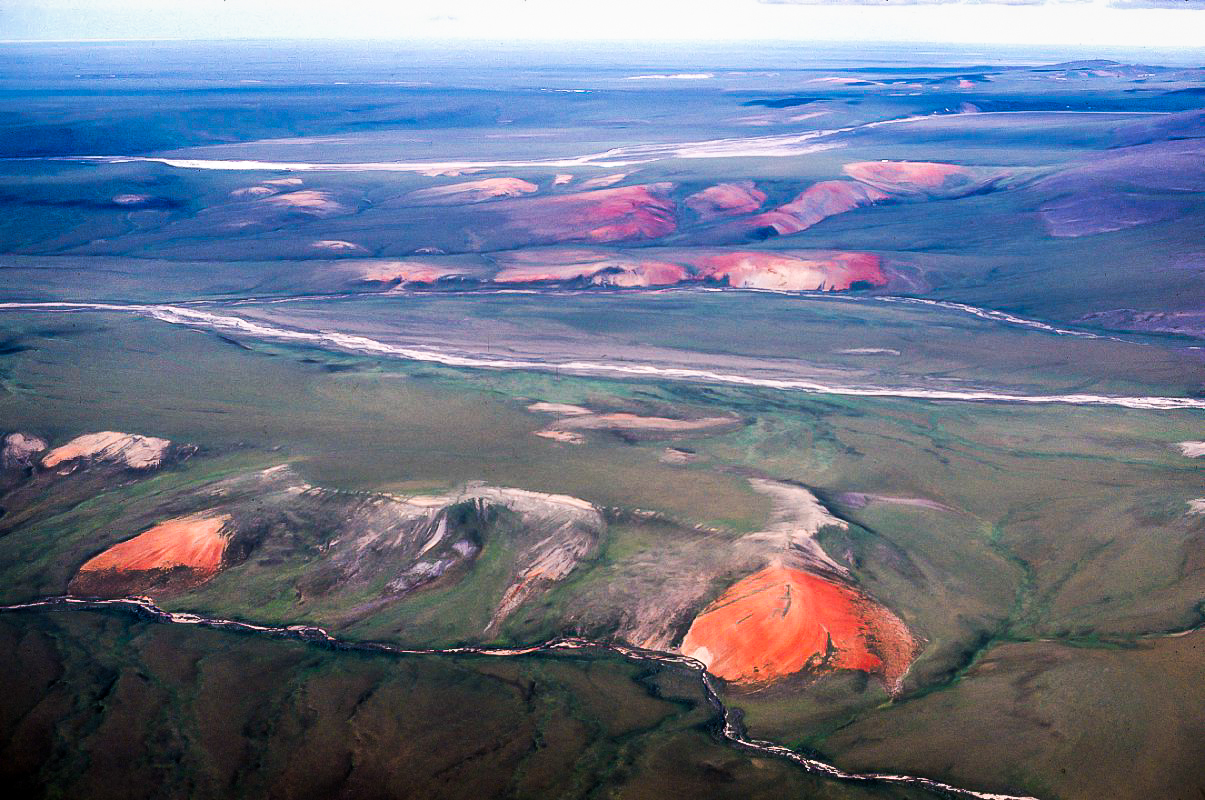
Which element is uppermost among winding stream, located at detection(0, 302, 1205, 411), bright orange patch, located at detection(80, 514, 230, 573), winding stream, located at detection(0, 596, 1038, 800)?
winding stream, located at detection(0, 302, 1205, 411)

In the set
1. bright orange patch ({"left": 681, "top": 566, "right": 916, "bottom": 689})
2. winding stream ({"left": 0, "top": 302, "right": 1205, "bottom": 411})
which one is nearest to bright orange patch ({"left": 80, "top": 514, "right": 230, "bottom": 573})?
bright orange patch ({"left": 681, "top": 566, "right": 916, "bottom": 689})

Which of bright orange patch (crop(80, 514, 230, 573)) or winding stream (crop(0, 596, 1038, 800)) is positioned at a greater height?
bright orange patch (crop(80, 514, 230, 573))

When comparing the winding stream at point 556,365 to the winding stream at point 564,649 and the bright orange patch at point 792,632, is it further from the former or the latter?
the winding stream at point 564,649

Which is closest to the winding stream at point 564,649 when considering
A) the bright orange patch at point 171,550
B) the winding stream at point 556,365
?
the bright orange patch at point 171,550

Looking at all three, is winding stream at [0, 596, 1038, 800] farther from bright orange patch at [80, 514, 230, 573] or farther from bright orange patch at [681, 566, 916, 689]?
bright orange patch at [80, 514, 230, 573]

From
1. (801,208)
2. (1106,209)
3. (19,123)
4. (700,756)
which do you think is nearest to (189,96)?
(19,123)

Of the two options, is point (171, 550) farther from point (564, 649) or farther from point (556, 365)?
point (556, 365)

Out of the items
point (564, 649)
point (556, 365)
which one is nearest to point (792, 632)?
point (564, 649)

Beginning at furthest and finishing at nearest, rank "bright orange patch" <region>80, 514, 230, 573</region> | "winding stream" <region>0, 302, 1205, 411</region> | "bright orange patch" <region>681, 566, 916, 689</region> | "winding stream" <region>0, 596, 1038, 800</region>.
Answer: "winding stream" <region>0, 302, 1205, 411</region> → "bright orange patch" <region>80, 514, 230, 573</region> → "bright orange patch" <region>681, 566, 916, 689</region> → "winding stream" <region>0, 596, 1038, 800</region>
